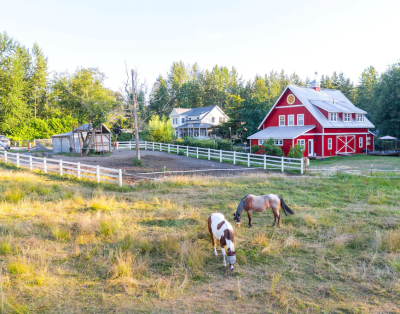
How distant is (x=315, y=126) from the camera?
33625 mm

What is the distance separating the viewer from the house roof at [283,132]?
106 ft

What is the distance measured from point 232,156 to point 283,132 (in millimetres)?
8455

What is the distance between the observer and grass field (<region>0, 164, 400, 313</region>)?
5312 mm

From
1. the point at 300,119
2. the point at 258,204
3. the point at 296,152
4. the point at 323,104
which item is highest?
the point at 323,104

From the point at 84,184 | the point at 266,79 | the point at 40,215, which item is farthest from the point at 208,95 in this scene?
the point at 40,215

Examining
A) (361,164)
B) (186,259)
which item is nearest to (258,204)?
(186,259)

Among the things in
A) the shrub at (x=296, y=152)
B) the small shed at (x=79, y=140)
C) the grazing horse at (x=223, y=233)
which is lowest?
the grazing horse at (x=223, y=233)

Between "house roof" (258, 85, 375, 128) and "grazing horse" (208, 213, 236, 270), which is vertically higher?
"house roof" (258, 85, 375, 128)

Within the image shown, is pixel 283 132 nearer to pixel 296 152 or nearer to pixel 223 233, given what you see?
pixel 296 152

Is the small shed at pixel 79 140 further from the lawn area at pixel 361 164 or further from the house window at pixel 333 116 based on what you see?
the house window at pixel 333 116

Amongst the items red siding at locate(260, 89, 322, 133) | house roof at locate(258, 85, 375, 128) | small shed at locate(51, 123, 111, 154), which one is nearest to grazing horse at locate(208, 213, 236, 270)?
small shed at locate(51, 123, 111, 154)

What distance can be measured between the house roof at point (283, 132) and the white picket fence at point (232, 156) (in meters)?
2.79

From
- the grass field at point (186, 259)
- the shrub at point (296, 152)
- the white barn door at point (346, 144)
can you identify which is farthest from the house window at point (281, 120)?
the grass field at point (186, 259)

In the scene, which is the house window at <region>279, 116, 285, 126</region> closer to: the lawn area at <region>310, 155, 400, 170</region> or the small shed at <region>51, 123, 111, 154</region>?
the lawn area at <region>310, 155, 400, 170</region>
